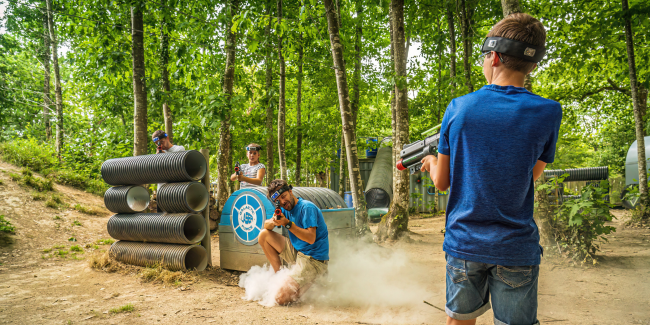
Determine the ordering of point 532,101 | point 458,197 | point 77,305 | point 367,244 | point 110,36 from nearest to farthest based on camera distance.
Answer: point 532,101 < point 458,197 < point 77,305 < point 367,244 < point 110,36

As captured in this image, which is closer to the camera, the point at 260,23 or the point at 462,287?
the point at 462,287

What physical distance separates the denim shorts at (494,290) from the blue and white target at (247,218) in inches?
169

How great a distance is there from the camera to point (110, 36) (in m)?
9.48

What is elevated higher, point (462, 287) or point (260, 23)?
point (260, 23)

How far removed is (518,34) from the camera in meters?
1.66

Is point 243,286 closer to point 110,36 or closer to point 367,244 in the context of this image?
point 367,244

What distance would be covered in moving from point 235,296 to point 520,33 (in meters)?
4.67

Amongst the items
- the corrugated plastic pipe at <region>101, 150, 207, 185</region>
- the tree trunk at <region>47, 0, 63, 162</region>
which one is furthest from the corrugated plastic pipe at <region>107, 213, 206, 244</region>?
the tree trunk at <region>47, 0, 63, 162</region>

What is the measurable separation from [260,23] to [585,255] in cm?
745

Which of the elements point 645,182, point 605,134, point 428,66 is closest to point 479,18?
point 428,66

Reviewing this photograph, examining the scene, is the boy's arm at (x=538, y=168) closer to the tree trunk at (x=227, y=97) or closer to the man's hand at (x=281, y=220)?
the man's hand at (x=281, y=220)

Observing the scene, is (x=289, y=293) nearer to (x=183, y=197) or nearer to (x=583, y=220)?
(x=183, y=197)

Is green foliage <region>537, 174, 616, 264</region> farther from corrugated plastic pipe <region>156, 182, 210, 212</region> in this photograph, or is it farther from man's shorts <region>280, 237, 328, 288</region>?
corrugated plastic pipe <region>156, 182, 210, 212</region>

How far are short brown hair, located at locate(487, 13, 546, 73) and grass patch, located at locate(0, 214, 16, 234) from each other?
10.3 metres
